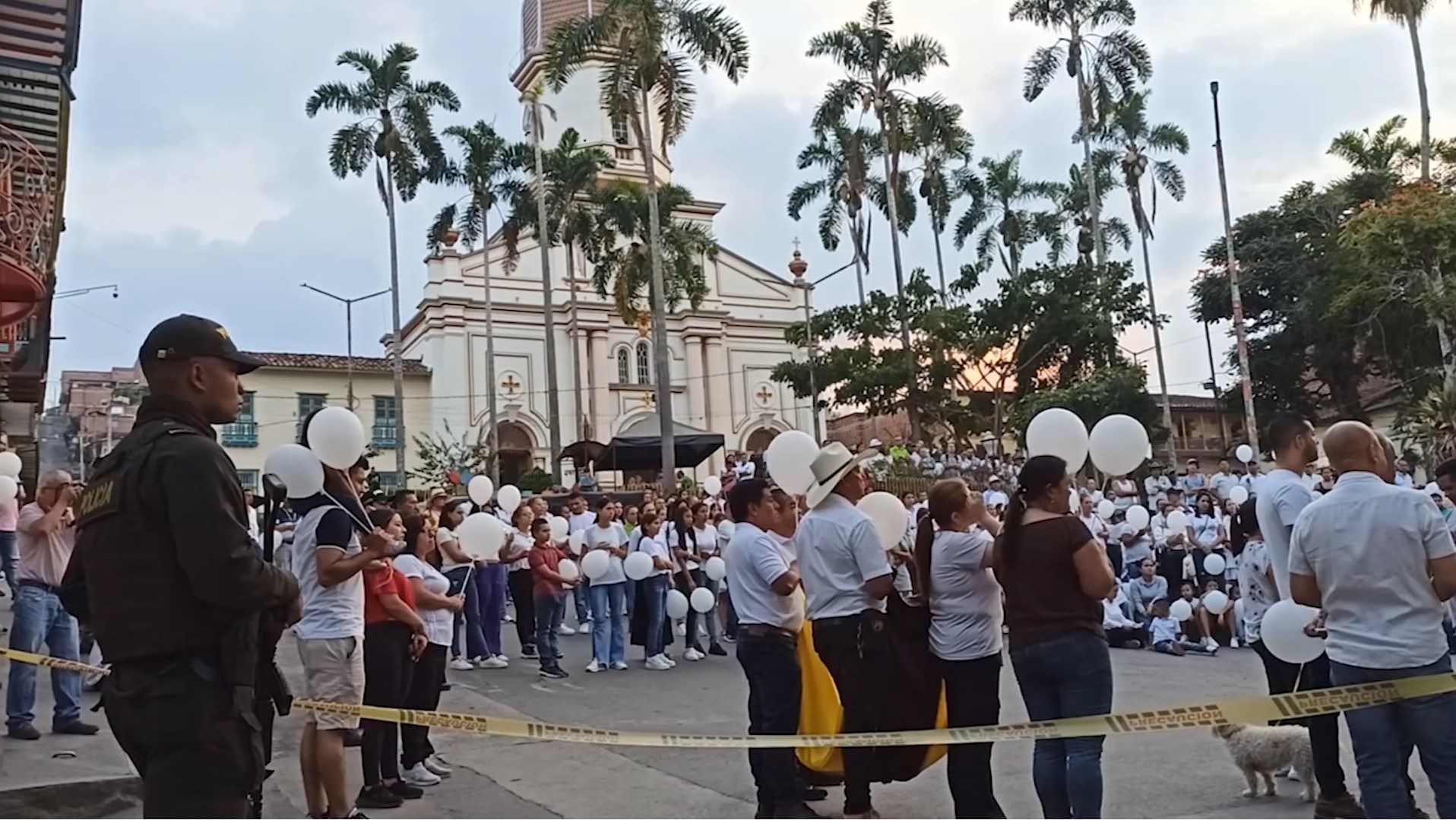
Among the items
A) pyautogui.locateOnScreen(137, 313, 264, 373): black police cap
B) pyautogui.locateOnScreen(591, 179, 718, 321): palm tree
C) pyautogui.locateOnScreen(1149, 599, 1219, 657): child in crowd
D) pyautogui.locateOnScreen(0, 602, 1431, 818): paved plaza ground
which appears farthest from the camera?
pyautogui.locateOnScreen(591, 179, 718, 321): palm tree

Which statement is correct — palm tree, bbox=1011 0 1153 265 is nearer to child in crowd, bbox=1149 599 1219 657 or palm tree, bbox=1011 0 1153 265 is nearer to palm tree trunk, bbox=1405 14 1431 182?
palm tree trunk, bbox=1405 14 1431 182

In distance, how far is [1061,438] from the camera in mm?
6207

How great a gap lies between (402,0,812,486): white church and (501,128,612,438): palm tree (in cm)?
271

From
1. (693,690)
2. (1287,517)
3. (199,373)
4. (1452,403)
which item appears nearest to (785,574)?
(1287,517)

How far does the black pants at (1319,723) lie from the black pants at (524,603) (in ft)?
25.3

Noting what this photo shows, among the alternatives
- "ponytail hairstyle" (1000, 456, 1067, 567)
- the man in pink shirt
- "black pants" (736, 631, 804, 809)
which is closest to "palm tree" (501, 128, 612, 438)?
the man in pink shirt

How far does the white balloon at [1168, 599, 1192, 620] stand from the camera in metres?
12.7

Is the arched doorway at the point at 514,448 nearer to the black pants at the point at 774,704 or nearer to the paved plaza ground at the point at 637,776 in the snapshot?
the paved plaza ground at the point at 637,776

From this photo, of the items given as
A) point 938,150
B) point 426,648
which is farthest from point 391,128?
point 426,648

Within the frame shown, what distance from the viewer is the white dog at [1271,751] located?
18.7 ft

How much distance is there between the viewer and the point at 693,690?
10.3 meters

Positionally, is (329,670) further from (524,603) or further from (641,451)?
(641,451)

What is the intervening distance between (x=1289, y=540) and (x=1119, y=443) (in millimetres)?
1291

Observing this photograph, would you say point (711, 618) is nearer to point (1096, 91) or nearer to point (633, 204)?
point (633, 204)
